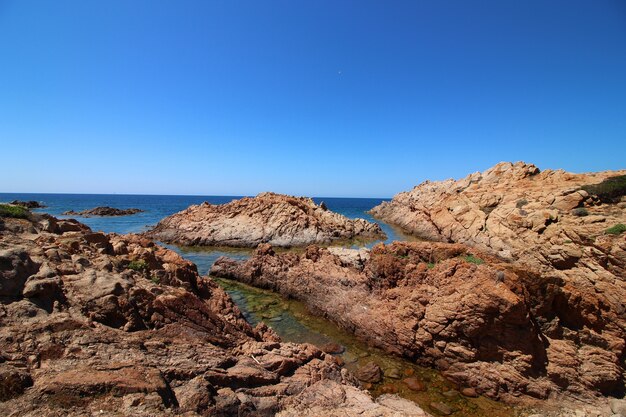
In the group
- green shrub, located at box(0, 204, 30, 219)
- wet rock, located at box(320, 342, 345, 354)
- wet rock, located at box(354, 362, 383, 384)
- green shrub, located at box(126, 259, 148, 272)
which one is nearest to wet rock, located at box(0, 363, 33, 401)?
green shrub, located at box(126, 259, 148, 272)

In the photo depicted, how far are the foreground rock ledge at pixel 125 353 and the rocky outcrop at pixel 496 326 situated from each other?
3.83 metres

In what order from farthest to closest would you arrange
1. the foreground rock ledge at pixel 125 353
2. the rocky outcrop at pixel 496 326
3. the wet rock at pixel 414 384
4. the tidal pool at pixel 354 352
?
the wet rock at pixel 414 384 → the rocky outcrop at pixel 496 326 → the tidal pool at pixel 354 352 → the foreground rock ledge at pixel 125 353

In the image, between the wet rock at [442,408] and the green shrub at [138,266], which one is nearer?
the wet rock at [442,408]

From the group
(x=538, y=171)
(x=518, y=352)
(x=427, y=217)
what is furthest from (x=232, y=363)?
(x=538, y=171)

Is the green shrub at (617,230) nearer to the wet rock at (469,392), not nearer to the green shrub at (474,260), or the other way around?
the green shrub at (474,260)

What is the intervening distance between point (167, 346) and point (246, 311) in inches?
425

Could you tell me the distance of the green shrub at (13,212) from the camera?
10.8 metres

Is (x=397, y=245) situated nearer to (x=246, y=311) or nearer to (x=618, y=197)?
(x=246, y=311)

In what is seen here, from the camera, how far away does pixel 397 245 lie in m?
17.8

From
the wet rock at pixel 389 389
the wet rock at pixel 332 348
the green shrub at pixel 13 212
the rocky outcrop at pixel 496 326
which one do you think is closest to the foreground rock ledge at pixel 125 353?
the green shrub at pixel 13 212

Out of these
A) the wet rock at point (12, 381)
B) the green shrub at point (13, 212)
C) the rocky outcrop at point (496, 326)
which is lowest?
the rocky outcrop at point (496, 326)

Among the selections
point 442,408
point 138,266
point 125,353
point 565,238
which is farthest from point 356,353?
point 565,238

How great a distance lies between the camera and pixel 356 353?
44.4 feet

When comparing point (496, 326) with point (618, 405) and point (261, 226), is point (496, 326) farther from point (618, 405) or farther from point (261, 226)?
point (261, 226)
